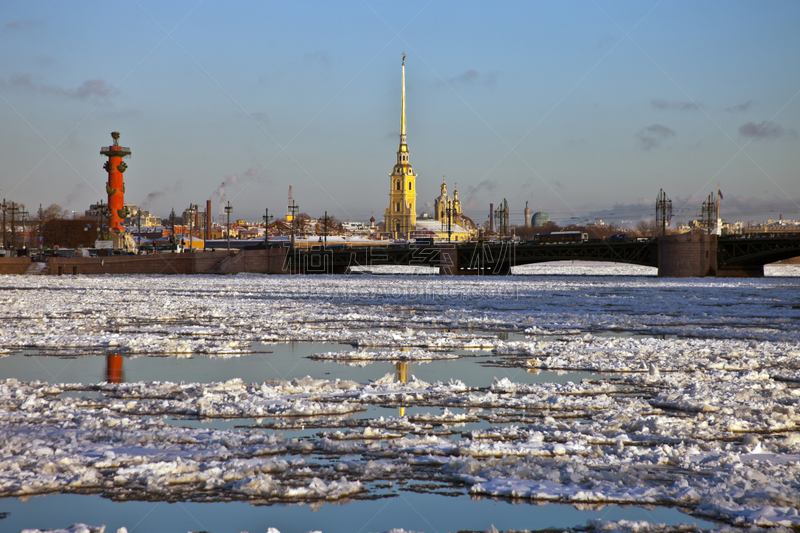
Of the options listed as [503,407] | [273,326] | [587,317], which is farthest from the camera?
[587,317]

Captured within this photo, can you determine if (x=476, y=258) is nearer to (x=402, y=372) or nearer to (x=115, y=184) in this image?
(x=115, y=184)

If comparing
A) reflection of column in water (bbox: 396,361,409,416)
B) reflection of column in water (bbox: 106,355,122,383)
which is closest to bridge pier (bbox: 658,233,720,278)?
reflection of column in water (bbox: 396,361,409,416)

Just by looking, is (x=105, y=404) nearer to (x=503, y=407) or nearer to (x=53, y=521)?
(x=53, y=521)

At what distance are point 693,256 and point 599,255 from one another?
895 cm

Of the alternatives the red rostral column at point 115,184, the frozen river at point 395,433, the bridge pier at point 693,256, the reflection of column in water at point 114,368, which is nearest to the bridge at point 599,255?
the bridge pier at point 693,256

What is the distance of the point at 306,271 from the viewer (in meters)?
Result: 81.9

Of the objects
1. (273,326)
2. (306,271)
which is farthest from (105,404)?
(306,271)

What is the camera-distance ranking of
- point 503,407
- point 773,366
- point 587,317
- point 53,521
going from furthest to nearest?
point 587,317
point 773,366
point 503,407
point 53,521

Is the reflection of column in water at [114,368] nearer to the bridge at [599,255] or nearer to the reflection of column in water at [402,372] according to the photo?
the reflection of column in water at [402,372]

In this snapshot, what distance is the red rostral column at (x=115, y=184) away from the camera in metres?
92.3

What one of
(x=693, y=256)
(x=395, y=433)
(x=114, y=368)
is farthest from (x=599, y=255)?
(x=395, y=433)

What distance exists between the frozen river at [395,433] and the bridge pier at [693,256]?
57761 millimetres

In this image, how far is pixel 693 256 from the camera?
228ft

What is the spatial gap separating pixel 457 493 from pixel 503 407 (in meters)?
3.07
